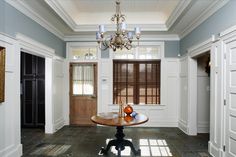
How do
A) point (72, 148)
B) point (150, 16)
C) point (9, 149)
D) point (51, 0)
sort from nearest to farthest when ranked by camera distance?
point (9, 149) → point (51, 0) → point (72, 148) → point (150, 16)

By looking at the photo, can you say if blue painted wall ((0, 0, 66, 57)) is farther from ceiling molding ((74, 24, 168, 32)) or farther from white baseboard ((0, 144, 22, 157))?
white baseboard ((0, 144, 22, 157))

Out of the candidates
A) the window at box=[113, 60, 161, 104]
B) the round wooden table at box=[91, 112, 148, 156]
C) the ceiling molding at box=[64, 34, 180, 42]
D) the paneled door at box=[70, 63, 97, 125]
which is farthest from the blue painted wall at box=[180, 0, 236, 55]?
the paneled door at box=[70, 63, 97, 125]

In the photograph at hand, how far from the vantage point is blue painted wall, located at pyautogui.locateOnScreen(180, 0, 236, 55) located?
3008mm

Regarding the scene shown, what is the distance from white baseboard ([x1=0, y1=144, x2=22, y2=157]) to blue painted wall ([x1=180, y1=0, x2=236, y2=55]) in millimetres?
4246

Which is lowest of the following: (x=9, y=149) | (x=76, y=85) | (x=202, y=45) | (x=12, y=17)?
(x=9, y=149)

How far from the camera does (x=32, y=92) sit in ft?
18.3

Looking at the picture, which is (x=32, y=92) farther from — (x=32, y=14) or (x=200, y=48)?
(x=200, y=48)

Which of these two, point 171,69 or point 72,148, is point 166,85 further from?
point 72,148

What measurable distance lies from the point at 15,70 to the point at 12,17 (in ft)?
3.04

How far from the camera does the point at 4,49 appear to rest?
9.74ft

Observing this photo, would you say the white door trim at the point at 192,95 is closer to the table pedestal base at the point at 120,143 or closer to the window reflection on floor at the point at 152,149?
the window reflection on floor at the point at 152,149

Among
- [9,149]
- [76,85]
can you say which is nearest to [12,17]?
[9,149]

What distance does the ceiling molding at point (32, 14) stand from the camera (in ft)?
10.9

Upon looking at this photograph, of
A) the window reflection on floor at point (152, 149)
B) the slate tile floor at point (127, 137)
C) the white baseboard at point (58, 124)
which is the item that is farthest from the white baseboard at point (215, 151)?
the white baseboard at point (58, 124)
